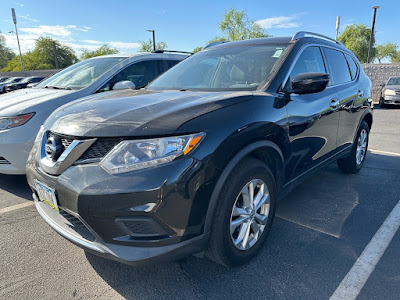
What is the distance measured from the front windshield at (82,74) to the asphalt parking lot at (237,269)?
197 centimetres

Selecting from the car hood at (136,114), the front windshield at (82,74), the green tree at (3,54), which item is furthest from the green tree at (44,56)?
the car hood at (136,114)

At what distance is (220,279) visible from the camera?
2.11 metres

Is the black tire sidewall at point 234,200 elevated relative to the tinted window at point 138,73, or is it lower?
lower

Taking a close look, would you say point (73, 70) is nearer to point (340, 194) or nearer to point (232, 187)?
point (232, 187)

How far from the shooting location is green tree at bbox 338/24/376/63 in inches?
1839

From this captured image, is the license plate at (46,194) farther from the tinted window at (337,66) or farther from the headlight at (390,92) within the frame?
the headlight at (390,92)

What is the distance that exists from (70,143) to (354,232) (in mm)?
2548

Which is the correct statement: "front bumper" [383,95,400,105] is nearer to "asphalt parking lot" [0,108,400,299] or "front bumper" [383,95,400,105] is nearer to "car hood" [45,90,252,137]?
"asphalt parking lot" [0,108,400,299]

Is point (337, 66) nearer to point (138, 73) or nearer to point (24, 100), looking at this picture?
point (138, 73)

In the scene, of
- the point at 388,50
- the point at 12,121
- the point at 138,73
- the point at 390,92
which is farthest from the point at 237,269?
the point at 388,50

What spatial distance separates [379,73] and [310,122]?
19.1 meters

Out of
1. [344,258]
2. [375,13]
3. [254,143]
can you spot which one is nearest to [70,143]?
[254,143]

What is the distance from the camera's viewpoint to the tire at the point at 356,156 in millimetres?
4130

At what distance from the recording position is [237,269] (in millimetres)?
2211
